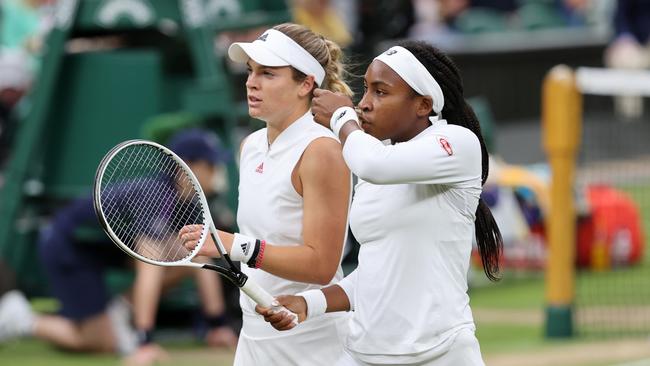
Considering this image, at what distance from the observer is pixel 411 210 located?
4531mm

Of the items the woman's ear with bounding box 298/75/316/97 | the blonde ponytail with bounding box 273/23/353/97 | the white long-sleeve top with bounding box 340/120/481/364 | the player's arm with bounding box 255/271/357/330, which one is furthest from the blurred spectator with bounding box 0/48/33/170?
the white long-sleeve top with bounding box 340/120/481/364

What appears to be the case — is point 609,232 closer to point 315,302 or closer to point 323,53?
point 323,53

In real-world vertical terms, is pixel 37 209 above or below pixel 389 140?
below

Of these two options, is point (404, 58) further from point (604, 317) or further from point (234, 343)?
point (604, 317)

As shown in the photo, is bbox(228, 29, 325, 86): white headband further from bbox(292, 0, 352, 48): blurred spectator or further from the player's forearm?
bbox(292, 0, 352, 48): blurred spectator

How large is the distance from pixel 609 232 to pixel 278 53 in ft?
28.3

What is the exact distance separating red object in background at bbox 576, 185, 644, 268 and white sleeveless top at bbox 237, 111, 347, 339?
8.16 m

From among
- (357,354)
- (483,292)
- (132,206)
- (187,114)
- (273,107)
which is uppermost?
(273,107)

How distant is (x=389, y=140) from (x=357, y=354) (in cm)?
65

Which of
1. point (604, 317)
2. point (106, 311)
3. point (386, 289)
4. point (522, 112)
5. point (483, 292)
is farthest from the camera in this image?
point (522, 112)

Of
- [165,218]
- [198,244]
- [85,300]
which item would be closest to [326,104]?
[198,244]

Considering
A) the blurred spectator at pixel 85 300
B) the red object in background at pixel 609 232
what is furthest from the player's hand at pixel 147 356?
the red object in background at pixel 609 232

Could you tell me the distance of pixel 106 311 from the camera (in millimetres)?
9562

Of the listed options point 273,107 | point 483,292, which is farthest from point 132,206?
point 483,292
